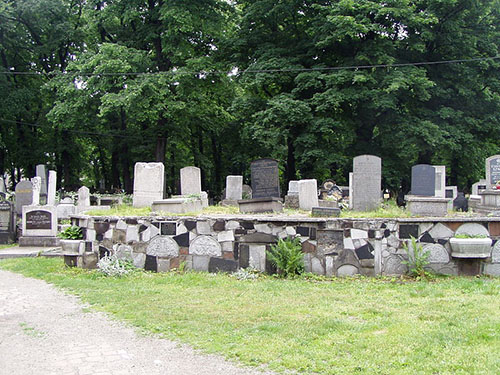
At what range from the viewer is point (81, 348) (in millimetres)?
5469

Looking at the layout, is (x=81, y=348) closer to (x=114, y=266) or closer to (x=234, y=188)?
(x=114, y=266)

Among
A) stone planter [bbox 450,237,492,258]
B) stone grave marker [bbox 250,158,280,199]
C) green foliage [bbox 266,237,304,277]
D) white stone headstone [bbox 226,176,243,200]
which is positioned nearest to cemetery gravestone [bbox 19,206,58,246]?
white stone headstone [bbox 226,176,243,200]

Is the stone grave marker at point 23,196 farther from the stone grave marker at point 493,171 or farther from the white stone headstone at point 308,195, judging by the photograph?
the stone grave marker at point 493,171

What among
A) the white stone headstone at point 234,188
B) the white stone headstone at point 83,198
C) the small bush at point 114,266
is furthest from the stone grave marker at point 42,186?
the small bush at point 114,266

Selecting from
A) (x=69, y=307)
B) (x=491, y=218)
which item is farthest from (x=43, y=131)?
(x=491, y=218)

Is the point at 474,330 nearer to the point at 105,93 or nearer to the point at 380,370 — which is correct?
the point at 380,370

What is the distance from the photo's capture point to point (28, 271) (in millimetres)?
10883

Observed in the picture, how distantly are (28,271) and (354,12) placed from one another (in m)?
16.6

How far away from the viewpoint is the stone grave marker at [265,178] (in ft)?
38.0

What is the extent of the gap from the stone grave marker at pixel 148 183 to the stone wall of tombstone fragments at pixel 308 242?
2005 mm

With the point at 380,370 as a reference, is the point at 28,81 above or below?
above

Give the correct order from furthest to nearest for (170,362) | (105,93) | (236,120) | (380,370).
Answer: (236,120), (105,93), (170,362), (380,370)

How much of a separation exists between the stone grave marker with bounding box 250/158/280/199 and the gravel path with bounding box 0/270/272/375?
5.34 m

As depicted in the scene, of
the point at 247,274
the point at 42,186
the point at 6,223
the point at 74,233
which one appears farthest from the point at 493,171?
the point at 42,186
